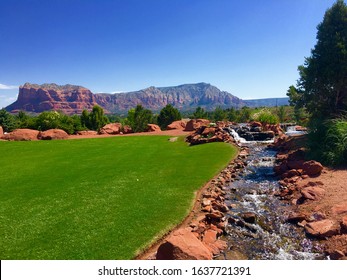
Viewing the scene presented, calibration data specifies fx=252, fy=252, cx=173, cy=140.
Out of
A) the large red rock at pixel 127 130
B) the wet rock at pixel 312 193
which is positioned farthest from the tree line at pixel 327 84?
the large red rock at pixel 127 130

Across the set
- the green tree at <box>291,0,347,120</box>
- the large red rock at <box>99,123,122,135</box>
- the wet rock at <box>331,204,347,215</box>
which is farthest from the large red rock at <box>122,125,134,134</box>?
the wet rock at <box>331,204,347,215</box>

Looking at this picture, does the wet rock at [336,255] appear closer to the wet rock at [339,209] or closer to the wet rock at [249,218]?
the wet rock at [339,209]

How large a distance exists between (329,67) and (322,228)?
2221 centimetres

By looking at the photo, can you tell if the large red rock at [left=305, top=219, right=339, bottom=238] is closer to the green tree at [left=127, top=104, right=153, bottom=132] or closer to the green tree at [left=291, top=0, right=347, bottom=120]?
the green tree at [left=291, top=0, right=347, bottom=120]

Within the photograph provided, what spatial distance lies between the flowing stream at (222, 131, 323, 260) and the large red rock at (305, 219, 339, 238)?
370 mm

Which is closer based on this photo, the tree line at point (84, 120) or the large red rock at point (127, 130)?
the tree line at point (84, 120)

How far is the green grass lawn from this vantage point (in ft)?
27.9

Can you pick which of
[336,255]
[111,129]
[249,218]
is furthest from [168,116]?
[336,255]

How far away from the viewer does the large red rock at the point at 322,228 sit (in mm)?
9312

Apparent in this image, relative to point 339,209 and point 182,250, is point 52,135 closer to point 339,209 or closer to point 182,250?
point 182,250

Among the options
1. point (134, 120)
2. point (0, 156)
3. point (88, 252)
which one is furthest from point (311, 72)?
point (134, 120)

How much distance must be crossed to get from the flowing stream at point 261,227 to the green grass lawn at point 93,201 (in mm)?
2253

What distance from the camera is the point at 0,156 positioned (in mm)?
24500

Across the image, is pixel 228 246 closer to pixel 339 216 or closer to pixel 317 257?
pixel 317 257
